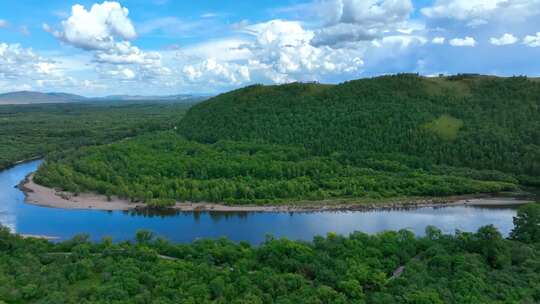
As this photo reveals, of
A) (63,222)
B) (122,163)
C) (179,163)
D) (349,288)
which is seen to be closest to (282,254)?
(349,288)

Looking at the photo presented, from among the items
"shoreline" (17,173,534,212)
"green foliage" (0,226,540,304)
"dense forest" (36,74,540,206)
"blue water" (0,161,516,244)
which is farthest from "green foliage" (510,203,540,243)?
"dense forest" (36,74,540,206)

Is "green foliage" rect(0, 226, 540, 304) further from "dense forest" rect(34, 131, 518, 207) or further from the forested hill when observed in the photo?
the forested hill

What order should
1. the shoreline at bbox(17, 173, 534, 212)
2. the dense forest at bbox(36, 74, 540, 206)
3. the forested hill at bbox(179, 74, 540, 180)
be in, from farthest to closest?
the forested hill at bbox(179, 74, 540, 180) < the dense forest at bbox(36, 74, 540, 206) < the shoreline at bbox(17, 173, 534, 212)

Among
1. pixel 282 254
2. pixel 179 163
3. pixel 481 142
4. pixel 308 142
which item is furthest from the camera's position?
pixel 308 142

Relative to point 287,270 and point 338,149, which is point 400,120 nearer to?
point 338,149

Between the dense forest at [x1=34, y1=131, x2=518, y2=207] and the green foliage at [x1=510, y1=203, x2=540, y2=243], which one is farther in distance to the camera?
the dense forest at [x1=34, y1=131, x2=518, y2=207]

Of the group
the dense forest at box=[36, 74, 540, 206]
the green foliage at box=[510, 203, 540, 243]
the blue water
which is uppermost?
the dense forest at box=[36, 74, 540, 206]

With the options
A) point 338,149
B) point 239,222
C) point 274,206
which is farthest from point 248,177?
point 338,149

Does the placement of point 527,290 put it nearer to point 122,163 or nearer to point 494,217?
point 494,217
